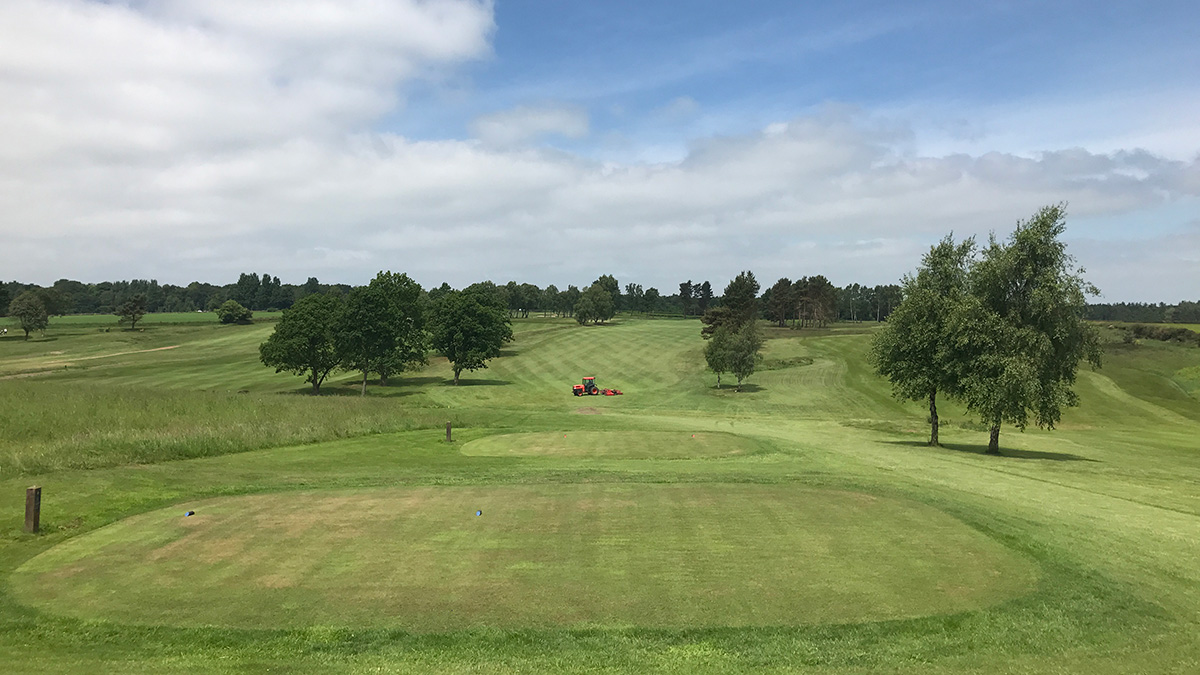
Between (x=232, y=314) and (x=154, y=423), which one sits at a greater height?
(x=232, y=314)

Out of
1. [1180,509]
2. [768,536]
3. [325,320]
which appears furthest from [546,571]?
[325,320]

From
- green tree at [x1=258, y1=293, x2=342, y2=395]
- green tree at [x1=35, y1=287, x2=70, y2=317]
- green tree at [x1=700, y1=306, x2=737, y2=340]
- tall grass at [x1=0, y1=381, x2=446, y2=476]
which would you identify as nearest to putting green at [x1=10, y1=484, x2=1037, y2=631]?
tall grass at [x1=0, y1=381, x2=446, y2=476]

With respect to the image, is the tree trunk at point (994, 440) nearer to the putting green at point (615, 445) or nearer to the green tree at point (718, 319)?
the putting green at point (615, 445)

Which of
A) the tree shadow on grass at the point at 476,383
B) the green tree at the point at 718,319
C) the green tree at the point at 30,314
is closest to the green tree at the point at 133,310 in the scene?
the green tree at the point at 30,314

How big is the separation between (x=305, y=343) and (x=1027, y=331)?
68.6 meters

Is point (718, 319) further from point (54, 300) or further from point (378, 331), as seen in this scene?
point (54, 300)

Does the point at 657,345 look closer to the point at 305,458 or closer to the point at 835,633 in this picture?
the point at 305,458

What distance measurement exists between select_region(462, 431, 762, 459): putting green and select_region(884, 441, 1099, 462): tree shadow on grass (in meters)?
12.7

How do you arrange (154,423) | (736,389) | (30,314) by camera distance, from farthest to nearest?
1. (30,314)
2. (736,389)
3. (154,423)

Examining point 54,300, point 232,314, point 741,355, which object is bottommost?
point 741,355

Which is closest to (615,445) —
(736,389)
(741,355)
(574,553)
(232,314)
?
(574,553)

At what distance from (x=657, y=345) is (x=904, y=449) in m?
82.9

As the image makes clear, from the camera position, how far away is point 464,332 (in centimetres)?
8356

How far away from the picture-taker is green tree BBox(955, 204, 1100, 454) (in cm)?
3753
